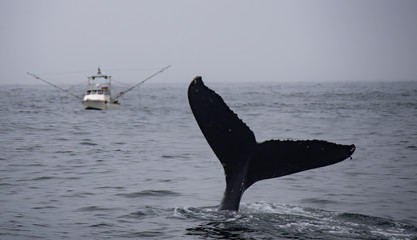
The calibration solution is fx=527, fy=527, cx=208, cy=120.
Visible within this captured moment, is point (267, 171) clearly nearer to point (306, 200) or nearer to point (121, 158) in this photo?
point (306, 200)

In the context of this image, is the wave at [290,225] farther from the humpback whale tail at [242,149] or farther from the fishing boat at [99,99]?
the fishing boat at [99,99]

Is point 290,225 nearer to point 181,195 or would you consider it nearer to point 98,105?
point 181,195

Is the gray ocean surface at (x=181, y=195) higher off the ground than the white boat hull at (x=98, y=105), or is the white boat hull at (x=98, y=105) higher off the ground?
the white boat hull at (x=98, y=105)

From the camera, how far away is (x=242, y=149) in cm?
618

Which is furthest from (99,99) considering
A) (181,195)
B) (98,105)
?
(181,195)

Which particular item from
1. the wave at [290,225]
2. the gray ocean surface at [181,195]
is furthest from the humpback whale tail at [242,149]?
the gray ocean surface at [181,195]

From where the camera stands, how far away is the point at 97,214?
26.6 ft

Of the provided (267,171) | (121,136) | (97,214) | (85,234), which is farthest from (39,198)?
(121,136)

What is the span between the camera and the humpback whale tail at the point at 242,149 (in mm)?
5633

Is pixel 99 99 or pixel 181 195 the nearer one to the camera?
pixel 181 195

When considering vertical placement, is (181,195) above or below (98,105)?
below

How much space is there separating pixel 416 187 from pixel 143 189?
531 centimetres

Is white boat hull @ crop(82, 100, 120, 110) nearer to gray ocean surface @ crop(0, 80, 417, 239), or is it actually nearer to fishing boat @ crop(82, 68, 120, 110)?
fishing boat @ crop(82, 68, 120, 110)

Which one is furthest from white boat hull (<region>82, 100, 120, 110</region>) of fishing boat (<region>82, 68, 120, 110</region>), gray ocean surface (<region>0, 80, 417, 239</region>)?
gray ocean surface (<region>0, 80, 417, 239</region>)
